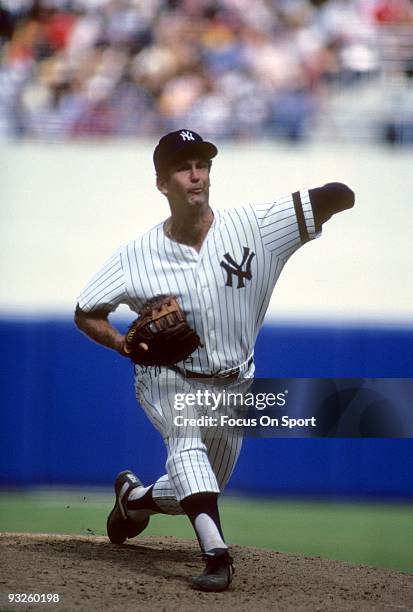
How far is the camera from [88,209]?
12.4ft

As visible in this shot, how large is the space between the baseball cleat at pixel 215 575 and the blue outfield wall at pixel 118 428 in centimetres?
106

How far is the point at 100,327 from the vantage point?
9.39 feet

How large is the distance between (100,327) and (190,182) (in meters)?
0.54

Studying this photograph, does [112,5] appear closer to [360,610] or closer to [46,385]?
[46,385]

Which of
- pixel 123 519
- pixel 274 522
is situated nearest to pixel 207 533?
pixel 123 519

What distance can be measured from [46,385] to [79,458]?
1.08ft

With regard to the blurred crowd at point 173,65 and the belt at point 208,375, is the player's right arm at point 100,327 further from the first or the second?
the blurred crowd at point 173,65

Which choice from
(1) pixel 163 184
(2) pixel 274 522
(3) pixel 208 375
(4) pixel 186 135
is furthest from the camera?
(2) pixel 274 522

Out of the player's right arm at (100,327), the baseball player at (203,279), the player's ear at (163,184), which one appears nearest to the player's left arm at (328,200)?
the baseball player at (203,279)

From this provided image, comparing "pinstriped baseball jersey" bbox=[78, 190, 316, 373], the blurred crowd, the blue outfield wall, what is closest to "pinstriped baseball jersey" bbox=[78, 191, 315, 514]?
"pinstriped baseball jersey" bbox=[78, 190, 316, 373]

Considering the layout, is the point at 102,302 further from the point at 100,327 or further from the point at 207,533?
the point at 207,533

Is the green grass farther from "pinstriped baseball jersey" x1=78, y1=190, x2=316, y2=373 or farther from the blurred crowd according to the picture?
the blurred crowd


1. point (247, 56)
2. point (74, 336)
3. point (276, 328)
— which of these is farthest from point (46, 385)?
point (247, 56)

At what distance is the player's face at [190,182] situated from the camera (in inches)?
114
